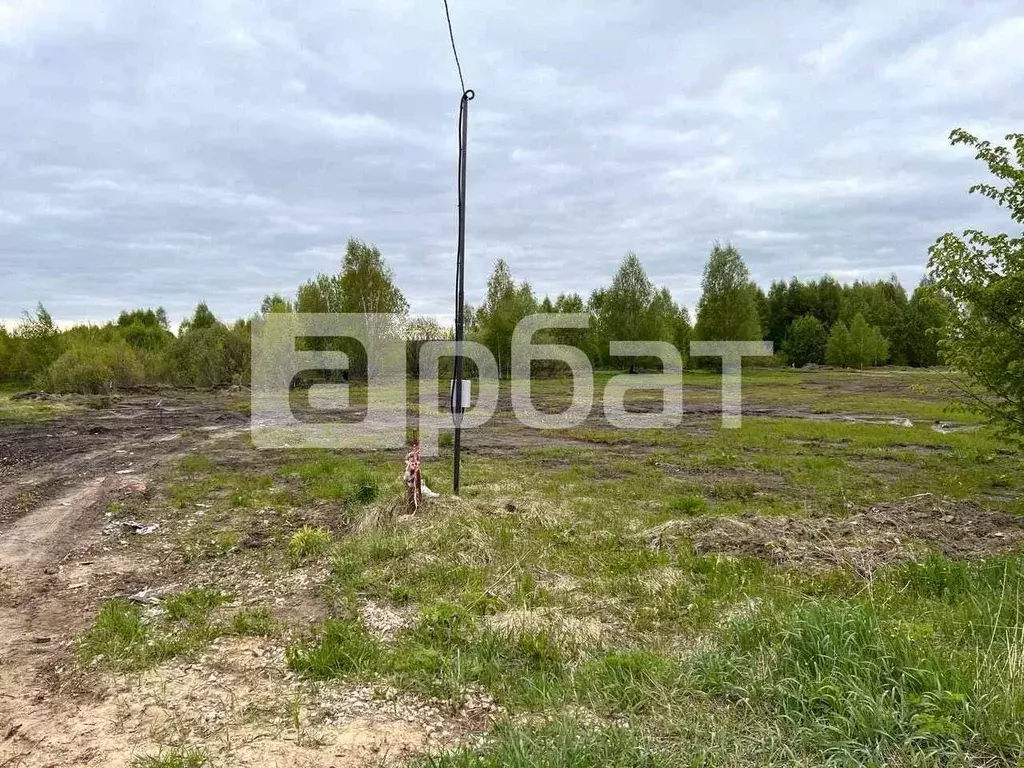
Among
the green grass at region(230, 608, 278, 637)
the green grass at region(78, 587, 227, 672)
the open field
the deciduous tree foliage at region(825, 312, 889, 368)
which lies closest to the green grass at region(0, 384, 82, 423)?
the open field

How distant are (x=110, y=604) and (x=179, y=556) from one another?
144 cm

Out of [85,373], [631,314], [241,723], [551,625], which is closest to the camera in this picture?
[241,723]

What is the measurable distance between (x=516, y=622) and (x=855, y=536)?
12.3 ft

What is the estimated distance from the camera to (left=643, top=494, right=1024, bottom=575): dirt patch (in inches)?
219

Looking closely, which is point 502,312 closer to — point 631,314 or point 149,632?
point 631,314

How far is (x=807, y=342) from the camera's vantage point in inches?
2319

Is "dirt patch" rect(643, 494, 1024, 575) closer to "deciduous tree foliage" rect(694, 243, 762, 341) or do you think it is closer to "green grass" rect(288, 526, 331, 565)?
"green grass" rect(288, 526, 331, 565)

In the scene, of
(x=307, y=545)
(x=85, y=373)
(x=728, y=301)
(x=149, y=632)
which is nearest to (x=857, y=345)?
(x=728, y=301)

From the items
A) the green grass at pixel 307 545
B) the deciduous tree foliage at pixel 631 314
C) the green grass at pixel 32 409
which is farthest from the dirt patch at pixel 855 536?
the deciduous tree foliage at pixel 631 314

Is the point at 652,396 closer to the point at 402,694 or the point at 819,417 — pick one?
the point at 819,417

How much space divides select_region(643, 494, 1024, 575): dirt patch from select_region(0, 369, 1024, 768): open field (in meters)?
0.04

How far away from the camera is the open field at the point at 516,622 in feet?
9.75

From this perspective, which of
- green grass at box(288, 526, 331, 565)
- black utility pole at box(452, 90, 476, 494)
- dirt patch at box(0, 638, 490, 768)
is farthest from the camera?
black utility pole at box(452, 90, 476, 494)

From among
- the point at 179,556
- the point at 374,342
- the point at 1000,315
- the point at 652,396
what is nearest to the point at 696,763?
the point at 179,556
